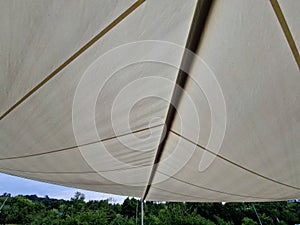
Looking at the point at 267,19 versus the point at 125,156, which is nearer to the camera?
the point at 267,19

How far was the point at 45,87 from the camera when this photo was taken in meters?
0.68

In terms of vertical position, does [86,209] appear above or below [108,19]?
above

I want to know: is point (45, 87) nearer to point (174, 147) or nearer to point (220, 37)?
point (220, 37)

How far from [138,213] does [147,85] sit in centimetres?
1232

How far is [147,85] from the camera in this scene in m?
0.76

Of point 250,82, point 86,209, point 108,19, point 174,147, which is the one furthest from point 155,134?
point 86,209

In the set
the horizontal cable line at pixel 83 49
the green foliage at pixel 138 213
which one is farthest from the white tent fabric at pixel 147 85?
the green foliage at pixel 138 213

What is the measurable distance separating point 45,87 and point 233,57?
2.10ft

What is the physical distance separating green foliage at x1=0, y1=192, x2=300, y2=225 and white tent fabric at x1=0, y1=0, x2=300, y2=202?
10.1 metres

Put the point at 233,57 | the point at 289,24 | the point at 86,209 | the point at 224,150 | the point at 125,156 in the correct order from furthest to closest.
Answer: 1. the point at 86,209
2. the point at 125,156
3. the point at 224,150
4. the point at 233,57
5. the point at 289,24

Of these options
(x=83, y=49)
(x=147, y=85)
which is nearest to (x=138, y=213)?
(x=147, y=85)

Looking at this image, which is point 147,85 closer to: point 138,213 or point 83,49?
point 83,49

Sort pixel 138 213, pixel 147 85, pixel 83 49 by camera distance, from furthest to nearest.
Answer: pixel 138 213
pixel 147 85
pixel 83 49

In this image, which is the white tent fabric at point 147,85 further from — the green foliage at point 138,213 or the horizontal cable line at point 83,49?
the green foliage at point 138,213
